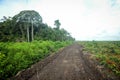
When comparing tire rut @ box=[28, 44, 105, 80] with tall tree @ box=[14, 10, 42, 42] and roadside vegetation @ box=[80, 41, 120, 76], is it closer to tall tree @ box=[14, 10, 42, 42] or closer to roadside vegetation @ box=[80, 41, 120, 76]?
roadside vegetation @ box=[80, 41, 120, 76]

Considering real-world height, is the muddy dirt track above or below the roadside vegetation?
below

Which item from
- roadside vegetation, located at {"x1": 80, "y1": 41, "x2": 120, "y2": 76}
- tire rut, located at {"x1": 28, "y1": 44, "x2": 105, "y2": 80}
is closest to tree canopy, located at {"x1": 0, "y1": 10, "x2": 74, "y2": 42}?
roadside vegetation, located at {"x1": 80, "y1": 41, "x2": 120, "y2": 76}

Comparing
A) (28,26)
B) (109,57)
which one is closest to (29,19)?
(28,26)

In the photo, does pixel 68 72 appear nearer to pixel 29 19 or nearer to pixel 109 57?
pixel 109 57

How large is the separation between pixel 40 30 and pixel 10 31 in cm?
1066

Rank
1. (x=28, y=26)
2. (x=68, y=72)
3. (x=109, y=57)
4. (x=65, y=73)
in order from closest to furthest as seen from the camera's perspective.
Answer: (x=65, y=73), (x=68, y=72), (x=109, y=57), (x=28, y=26)

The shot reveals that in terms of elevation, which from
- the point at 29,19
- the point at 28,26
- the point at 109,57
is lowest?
the point at 109,57

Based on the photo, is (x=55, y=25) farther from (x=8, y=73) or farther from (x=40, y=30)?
(x=8, y=73)

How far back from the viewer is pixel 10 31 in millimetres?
42000

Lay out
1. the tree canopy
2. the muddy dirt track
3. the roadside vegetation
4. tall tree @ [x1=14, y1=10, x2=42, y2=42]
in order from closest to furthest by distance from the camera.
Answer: the muddy dirt track, the roadside vegetation, the tree canopy, tall tree @ [x1=14, y1=10, x2=42, y2=42]

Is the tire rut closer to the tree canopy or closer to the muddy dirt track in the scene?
the muddy dirt track

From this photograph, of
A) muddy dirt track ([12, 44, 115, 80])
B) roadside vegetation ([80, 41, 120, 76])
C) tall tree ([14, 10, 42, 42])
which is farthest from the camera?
tall tree ([14, 10, 42, 42])

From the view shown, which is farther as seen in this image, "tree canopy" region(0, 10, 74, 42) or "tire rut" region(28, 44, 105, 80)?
"tree canopy" region(0, 10, 74, 42)

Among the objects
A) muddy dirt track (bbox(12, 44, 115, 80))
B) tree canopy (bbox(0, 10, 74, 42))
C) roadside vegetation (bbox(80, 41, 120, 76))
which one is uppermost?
tree canopy (bbox(0, 10, 74, 42))
